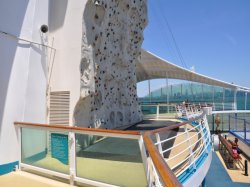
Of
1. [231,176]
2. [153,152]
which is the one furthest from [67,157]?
[231,176]

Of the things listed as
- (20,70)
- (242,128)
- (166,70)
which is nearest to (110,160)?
(20,70)

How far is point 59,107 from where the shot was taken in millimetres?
6977

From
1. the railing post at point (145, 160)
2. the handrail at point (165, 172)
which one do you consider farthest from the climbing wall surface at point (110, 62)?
the handrail at point (165, 172)

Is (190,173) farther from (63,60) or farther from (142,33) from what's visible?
(142,33)

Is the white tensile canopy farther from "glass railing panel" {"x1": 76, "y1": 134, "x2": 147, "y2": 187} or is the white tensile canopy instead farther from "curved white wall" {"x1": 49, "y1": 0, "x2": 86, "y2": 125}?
"glass railing panel" {"x1": 76, "y1": 134, "x2": 147, "y2": 187}

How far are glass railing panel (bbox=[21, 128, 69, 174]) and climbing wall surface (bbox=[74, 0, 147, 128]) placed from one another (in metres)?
2.82

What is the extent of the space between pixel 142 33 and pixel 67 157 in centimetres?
1202

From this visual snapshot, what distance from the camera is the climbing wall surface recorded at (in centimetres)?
766

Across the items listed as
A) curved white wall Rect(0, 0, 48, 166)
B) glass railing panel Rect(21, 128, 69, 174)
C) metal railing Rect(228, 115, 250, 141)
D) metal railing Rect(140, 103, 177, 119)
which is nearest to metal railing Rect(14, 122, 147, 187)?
glass railing panel Rect(21, 128, 69, 174)

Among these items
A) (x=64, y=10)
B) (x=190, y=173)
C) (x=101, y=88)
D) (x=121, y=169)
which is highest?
(x=64, y=10)

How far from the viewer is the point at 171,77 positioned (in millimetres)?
31234

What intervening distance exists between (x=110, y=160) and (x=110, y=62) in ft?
24.1

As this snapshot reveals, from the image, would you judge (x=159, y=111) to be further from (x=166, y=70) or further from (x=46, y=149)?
(x=46, y=149)

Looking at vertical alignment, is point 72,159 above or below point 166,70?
below
